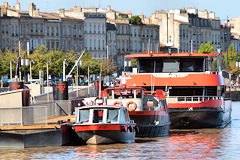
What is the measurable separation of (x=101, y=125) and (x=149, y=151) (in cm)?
230

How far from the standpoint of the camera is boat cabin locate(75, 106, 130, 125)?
120 ft

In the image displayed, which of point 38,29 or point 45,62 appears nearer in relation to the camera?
point 45,62

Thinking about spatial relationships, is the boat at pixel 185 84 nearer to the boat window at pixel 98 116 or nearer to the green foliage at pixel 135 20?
the boat window at pixel 98 116

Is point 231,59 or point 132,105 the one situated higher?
point 231,59

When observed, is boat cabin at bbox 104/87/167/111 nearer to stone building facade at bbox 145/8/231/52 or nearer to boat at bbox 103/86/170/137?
boat at bbox 103/86/170/137

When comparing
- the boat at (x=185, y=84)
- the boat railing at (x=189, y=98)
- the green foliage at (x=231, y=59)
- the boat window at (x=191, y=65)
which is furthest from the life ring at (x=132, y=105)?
the green foliage at (x=231, y=59)

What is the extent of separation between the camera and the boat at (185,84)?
4866 cm

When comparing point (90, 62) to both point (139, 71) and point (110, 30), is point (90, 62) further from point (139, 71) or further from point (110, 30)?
point (139, 71)

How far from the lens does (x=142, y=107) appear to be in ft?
136

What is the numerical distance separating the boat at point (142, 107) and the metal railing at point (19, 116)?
4576mm

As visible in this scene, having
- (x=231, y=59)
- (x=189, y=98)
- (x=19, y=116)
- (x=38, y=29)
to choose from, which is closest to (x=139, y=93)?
(x=19, y=116)

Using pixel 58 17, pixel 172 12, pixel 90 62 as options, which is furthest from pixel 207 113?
pixel 172 12

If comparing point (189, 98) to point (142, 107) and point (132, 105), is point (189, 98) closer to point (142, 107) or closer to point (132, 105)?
point (142, 107)

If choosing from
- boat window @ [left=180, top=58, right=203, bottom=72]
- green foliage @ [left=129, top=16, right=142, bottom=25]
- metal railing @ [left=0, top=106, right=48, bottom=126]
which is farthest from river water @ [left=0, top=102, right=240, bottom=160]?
green foliage @ [left=129, top=16, right=142, bottom=25]
